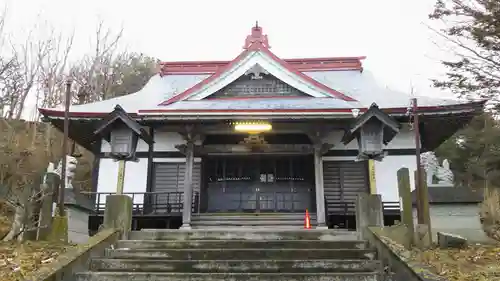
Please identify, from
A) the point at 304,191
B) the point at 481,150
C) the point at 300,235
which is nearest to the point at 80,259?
the point at 300,235

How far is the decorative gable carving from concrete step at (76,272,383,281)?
821 centimetres

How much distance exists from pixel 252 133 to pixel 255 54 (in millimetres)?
2713

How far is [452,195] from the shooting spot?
402 inches

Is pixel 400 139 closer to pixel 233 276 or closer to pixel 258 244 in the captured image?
pixel 258 244

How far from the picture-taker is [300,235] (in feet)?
28.0

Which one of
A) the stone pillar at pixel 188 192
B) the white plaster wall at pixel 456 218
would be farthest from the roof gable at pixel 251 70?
the white plaster wall at pixel 456 218

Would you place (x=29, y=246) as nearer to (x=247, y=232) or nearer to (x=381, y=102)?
(x=247, y=232)

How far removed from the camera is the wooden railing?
13.2 meters

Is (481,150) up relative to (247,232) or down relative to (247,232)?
up

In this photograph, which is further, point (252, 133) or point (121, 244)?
point (252, 133)

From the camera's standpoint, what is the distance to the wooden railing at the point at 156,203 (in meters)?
13.2

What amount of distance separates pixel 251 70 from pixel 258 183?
11.3ft

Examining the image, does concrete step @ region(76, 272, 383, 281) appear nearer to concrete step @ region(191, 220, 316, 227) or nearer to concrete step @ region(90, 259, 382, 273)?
concrete step @ region(90, 259, 382, 273)

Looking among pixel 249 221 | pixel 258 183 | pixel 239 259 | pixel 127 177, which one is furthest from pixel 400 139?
pixel 239 259
